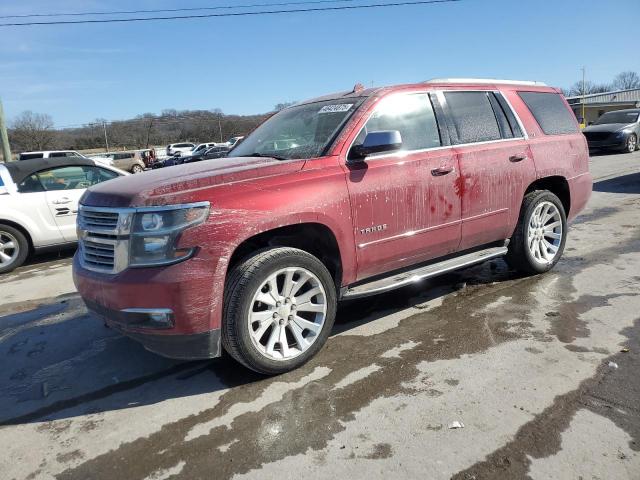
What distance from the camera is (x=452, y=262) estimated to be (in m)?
4.26

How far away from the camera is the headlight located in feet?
9.42

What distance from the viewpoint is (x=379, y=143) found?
11.4ft

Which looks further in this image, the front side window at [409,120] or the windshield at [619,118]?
the windshield at [619,118]

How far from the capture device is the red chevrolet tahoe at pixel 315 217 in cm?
293

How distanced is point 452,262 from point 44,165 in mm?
6215

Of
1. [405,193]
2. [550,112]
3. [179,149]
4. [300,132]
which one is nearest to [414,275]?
[405,193]

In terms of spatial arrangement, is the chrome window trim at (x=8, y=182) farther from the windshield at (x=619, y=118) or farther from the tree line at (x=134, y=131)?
the tree line at (x=134, y=131)

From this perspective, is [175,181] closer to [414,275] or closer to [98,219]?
[98,219]

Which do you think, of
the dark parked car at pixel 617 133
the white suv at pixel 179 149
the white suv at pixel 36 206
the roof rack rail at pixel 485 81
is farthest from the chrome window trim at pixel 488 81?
the white suv at pixel 179 149

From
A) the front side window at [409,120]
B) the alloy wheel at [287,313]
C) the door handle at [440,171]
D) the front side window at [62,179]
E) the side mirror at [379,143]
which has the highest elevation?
the front side window at [409,120]

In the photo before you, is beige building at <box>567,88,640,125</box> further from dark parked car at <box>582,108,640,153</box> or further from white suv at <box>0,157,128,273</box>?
white suv at <box>0,157,128,273</box>

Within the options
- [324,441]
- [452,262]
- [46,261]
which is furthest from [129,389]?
[46,261]

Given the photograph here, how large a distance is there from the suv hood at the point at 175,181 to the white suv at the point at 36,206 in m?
4.29

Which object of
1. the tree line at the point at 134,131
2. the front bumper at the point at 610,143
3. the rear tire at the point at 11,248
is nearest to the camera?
the rear tire at the point at 11,248
